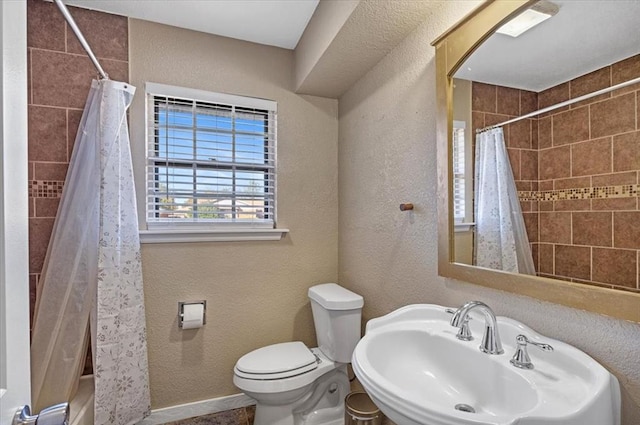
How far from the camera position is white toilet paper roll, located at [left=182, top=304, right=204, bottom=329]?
76.7 inches

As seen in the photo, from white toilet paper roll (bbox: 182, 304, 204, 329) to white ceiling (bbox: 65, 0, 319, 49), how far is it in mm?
1728

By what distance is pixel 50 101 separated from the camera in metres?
1.77

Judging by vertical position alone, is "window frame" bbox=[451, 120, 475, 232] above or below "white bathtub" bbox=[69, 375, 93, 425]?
above

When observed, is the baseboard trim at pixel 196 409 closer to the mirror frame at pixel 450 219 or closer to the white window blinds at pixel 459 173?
the mirror frame at pixel 450 219

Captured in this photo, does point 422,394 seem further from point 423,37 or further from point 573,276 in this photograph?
point 423,37

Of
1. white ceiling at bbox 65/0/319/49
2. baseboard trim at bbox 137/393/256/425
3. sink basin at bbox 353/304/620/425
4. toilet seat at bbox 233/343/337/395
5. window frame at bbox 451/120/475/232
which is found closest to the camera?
sink basin at bbox 353/304/620/425

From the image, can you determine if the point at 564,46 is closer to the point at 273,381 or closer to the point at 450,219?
the point at 450,219

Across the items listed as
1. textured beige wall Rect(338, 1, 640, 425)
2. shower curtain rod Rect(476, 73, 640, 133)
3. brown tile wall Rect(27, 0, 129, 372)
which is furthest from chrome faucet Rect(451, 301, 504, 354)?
brown tile wall Rect(27, 0, 129, 372)

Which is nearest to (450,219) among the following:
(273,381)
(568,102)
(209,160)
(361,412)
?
(568,102)

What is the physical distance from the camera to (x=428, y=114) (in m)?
1.46

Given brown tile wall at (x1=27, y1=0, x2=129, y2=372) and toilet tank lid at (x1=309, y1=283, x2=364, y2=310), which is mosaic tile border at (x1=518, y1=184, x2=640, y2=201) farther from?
brown tile wall at (x1=27, y1=0, x2=129, y2=372)

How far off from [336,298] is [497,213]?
1.02 m

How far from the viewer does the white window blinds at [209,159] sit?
2000 millimetres

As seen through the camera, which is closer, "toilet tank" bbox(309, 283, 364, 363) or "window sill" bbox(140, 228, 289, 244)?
"toilet tank" bbox(309, 283, 364, 363)
